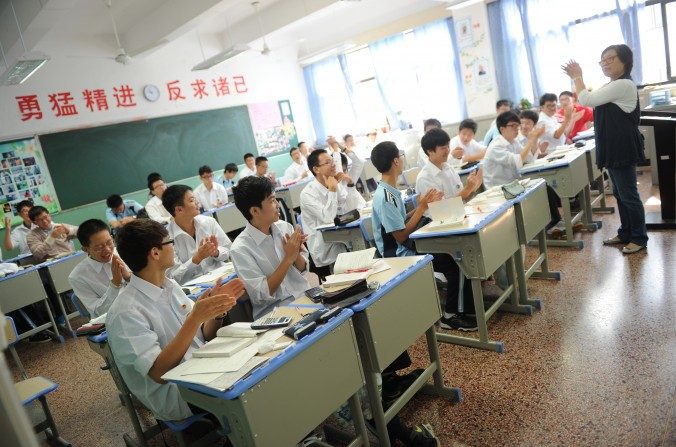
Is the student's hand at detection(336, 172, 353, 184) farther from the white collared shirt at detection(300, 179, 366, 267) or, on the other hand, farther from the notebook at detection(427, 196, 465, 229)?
the notebook at detection(427, 196, 465, 229)

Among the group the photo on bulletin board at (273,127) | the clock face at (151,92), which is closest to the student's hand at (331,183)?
the clock face at (151,92)

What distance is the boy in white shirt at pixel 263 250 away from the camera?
2.11 metres

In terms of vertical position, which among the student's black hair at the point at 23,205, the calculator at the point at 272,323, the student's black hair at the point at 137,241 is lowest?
the calculator at the point at 272,323

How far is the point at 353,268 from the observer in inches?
77.4

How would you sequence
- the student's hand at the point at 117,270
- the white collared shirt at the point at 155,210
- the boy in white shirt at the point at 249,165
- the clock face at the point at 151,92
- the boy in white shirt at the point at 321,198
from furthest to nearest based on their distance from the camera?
the boy in white shirt at the point at 249,165
the clock face at the point at 151,92
the white collared shirt at the point at 155,210
the boy in white shirt at the point at 321,198
the student's hand at the point at 117,270

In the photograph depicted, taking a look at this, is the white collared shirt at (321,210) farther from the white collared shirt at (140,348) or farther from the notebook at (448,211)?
the white collared shirt at (140,348)

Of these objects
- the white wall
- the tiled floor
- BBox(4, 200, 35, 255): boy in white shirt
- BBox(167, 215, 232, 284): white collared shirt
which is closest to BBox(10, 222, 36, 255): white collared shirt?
BBox(4, 200, 35, 255): boy in white shirt

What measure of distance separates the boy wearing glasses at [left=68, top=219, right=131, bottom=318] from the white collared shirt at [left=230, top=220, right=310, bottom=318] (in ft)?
2.63

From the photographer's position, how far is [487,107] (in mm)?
7453

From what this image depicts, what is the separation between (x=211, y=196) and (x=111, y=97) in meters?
2.30

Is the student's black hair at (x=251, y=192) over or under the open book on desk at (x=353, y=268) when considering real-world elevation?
over

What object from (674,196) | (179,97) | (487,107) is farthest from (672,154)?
(179,97)

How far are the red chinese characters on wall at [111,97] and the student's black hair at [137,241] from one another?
5786 millimetres

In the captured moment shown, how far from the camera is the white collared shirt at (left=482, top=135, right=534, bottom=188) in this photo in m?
3.70
